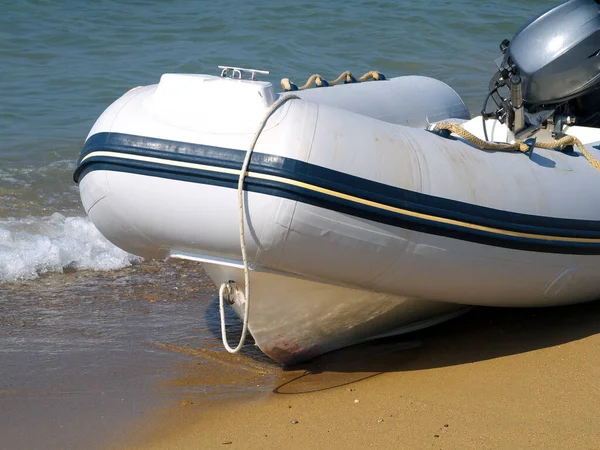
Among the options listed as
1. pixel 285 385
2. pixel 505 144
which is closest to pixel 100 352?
pixel 285 385

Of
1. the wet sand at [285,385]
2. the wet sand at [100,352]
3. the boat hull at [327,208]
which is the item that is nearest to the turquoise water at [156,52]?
the wet sand at [100,352]

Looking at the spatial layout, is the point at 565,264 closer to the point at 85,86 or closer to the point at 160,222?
the point at 160,222

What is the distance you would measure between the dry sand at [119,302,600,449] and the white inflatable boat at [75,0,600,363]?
0.47 feet

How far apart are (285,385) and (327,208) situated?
0.80m

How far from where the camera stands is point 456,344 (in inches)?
144

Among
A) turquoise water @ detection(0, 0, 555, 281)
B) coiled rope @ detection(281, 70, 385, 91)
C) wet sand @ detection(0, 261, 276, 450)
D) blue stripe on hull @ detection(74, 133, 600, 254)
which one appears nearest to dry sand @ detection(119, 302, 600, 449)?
wet sand @ detection(0, 261, 276, 450)

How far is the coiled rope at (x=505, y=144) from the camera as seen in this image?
337 cm

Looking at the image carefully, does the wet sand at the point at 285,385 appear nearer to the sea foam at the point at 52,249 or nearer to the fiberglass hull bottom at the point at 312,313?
the fiberglass hull bottom at the point at 312,313

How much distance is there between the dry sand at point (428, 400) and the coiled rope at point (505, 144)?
0.71 meters

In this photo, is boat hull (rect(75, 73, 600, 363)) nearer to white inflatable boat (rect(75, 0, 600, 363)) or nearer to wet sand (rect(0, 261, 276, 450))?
white inflatable boat (rect(75, 0, 600, 363))

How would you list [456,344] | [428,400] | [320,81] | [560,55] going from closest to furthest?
[428,400] < [456,344] < [560,55] < [320,81]

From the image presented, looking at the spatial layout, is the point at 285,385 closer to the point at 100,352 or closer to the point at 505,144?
the point at 100,352

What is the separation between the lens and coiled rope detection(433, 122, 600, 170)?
11.0 feet

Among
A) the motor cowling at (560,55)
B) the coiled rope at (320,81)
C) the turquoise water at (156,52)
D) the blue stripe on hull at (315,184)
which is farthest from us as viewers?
the turquoise water at (156,52)
